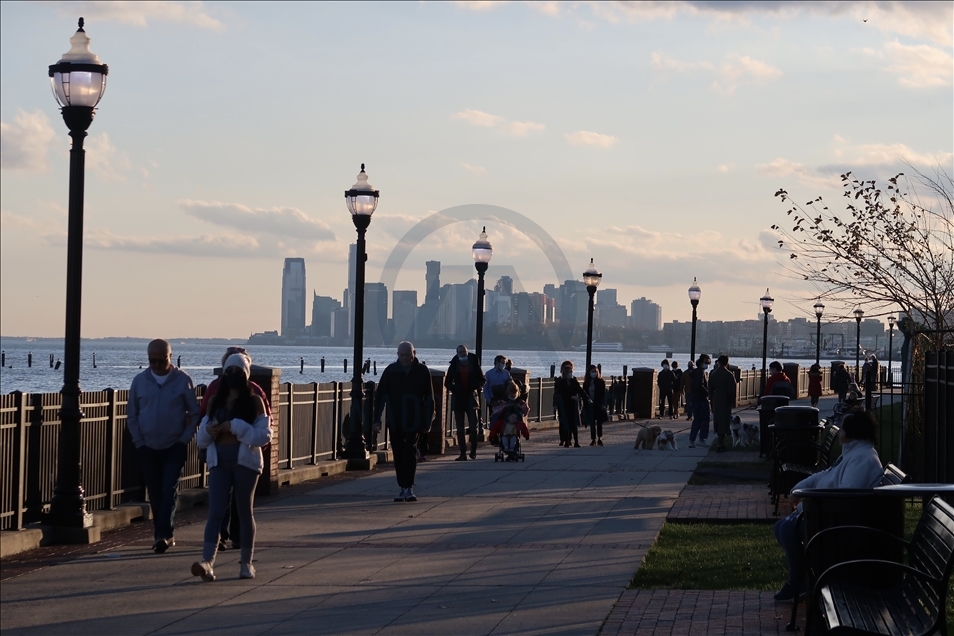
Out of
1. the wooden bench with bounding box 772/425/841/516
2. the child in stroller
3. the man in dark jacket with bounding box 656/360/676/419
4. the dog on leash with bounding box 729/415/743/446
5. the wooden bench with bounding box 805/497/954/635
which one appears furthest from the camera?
the man in dark jacket with bounding box 656/360/676/419

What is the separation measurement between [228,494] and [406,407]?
5.19 m

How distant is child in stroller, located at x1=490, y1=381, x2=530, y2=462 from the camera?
67.8 ft

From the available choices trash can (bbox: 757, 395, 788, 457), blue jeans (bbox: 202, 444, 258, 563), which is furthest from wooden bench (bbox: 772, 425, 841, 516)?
blue jeans (bbox: 202, 444, 258, 563)

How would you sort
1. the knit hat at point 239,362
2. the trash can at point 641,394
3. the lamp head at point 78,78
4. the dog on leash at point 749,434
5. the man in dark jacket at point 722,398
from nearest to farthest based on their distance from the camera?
1. the knit hat at point 239,362
2. the lamp head at point 78,78
3. the man in dark jacket at point 722,398
4. the dog on leash at point 749,434
5. the trash can at point 641,394

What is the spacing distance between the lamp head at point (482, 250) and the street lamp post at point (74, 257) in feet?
46.8

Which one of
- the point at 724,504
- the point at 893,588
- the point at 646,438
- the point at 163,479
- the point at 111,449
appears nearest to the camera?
the point at 893,588

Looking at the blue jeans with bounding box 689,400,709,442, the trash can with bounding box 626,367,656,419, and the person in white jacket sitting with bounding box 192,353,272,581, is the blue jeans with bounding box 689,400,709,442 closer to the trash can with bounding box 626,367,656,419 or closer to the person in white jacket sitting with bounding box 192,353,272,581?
the trash can with bounding box 626,367,656,419

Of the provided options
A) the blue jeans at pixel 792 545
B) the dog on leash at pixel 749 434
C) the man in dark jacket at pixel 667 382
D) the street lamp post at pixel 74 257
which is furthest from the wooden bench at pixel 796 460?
the man in dark jacket at pixel 667 382

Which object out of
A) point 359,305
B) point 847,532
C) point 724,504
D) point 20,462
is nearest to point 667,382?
point 359,305

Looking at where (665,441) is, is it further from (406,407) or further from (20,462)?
(20,462)

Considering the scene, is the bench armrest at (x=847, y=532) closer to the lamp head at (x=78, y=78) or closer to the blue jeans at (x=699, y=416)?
the lamp head at (x=78, y=78)

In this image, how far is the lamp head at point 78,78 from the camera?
39.2ft

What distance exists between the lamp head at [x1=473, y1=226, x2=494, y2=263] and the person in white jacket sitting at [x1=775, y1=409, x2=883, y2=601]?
17420 mm

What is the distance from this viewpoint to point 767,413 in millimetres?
21078
